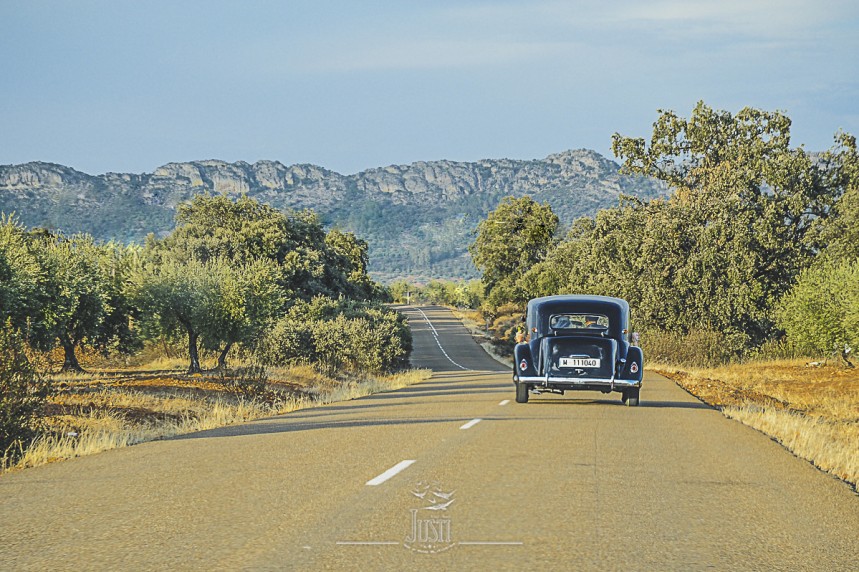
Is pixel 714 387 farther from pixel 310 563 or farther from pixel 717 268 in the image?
pixel 310 563

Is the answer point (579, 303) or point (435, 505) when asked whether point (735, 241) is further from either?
point (435, 505)

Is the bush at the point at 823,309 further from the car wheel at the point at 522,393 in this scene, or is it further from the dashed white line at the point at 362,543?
the dashed white line at the point at 362,543

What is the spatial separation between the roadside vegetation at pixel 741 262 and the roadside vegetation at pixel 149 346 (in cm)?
1251

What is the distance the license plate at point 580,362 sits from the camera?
67.3ft

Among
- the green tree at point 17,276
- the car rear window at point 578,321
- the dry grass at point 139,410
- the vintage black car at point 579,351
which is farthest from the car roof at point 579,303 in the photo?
the green tree at point 17,276

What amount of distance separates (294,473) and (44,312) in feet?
77.5

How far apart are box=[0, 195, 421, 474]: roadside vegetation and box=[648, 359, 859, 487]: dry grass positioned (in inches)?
354

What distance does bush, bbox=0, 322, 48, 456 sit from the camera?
42.8ft

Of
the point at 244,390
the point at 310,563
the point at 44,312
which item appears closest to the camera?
the point at 310,563

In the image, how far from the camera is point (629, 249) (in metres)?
53.7

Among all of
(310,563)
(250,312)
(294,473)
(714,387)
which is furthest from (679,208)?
(310,563)

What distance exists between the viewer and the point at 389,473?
10.4m

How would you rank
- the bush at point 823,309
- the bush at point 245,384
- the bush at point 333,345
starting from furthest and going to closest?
the bush at point 333,345 → the bush at point 823,309 → the bush at point 245,384

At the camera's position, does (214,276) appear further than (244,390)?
Yes
